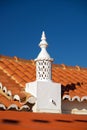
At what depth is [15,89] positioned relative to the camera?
8461 mm

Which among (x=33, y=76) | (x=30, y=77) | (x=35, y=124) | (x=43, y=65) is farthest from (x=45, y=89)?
(x=35, y=124)

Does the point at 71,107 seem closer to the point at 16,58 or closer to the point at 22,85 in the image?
the point at 22,85

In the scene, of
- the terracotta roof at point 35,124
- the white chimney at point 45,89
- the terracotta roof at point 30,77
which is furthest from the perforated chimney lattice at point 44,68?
the terracotta roof at point 35,124

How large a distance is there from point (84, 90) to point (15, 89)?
2153mm

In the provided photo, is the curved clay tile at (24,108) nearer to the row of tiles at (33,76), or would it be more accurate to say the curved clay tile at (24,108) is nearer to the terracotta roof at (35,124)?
the row of tiles at (33,76)

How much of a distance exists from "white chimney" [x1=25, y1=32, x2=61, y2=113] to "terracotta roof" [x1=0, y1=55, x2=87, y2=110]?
26 centimetres

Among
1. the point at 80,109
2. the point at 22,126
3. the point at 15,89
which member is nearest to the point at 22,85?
the point at 15,89

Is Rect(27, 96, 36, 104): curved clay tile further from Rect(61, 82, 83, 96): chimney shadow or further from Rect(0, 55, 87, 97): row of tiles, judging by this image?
Rect(61, 82, 83, 96): chimney shadow

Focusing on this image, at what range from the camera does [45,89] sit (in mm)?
8047

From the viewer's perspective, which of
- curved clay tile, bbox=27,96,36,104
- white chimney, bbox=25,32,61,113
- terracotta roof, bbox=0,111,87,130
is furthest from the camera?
white chimney, bbox=25,32,61,113

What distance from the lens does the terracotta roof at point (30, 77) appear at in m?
8.79

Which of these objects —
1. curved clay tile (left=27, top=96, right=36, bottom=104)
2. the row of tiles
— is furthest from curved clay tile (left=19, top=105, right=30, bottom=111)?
the row of tiles

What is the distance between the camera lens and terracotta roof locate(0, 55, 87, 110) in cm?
879

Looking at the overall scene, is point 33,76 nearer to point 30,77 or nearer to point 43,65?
point 30,77
